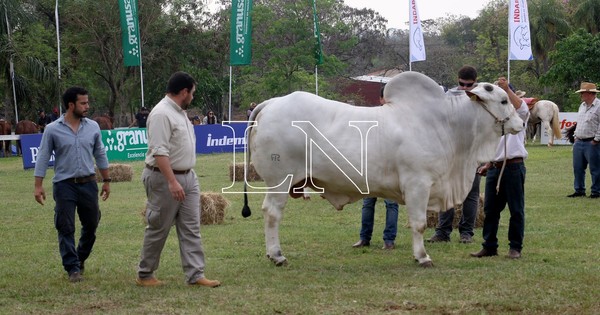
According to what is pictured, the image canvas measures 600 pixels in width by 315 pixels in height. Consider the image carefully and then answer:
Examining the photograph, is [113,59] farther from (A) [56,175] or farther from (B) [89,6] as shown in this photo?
(A) [56,175]

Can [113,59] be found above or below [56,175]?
above

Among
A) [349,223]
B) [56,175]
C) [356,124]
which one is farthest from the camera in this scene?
[349,223]

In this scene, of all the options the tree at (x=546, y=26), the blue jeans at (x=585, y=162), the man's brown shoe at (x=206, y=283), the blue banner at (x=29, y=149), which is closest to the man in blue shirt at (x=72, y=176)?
the man's brown shoe at (x=206, y=283)

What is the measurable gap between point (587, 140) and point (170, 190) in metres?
11.2

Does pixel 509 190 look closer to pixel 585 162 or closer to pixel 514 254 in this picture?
pixel 514 254

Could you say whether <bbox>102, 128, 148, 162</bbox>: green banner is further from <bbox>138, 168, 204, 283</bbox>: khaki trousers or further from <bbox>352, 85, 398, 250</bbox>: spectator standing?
<bbox>138, 168, 204, 283</bbox>: khaki trousers

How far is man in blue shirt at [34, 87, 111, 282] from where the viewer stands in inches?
349

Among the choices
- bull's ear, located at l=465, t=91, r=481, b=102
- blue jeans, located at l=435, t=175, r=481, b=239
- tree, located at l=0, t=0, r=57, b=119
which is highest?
tree, located at l=0, t=0, r=57, b=119

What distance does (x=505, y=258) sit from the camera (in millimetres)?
9914

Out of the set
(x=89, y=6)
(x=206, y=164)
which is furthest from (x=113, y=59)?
(x=206, y=164)

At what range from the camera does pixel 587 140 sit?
1697 cm

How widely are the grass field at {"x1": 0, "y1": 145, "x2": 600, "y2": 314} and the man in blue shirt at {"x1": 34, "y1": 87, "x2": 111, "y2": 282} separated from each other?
360 mm

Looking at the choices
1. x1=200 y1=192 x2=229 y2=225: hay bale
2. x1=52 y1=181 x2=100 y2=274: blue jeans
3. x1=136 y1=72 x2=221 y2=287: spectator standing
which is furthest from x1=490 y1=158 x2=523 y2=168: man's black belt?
x1=200 y1=192 x2=229 y2=225: hay bale

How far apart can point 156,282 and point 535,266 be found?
4.07 metres
